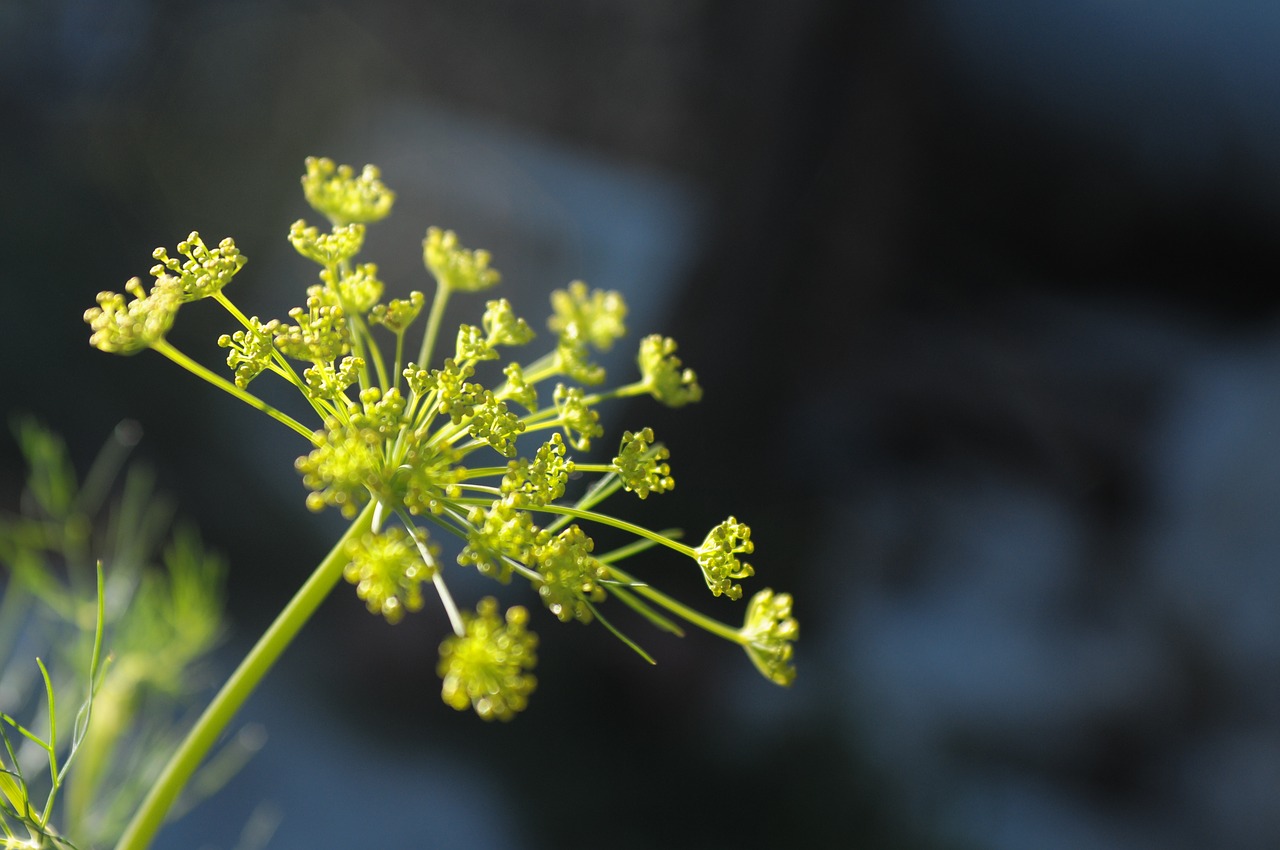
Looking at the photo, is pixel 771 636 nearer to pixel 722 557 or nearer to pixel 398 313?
pixel 722 557

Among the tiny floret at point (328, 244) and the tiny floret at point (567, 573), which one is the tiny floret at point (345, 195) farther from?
the tiny floret at point (567, 573)

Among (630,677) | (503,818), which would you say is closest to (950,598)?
(630,677)

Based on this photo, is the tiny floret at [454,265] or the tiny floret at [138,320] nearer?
the tiny floret at [138,320]

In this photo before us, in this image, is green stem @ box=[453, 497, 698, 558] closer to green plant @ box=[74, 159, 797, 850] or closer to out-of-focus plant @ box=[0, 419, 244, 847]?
green plant @ box=[74, 159, 797, 850]

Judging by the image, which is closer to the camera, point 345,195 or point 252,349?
point 252,349

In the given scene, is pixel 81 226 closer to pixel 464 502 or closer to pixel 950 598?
pixel 464 502

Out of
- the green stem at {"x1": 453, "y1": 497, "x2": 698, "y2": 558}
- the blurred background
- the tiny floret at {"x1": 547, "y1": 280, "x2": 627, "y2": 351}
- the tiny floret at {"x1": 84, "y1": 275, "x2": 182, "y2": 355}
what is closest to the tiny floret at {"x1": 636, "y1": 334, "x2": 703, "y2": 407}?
the tiny floret at {"x1": 547, "y1": 280, "x2": 627, "y2": 351}

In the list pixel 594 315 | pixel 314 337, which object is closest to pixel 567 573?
pixel 314 337

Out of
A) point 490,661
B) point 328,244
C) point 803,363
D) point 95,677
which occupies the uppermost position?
point 803,363

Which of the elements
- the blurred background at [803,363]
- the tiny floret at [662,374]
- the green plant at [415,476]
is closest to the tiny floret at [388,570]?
the green plant at [415,476]
